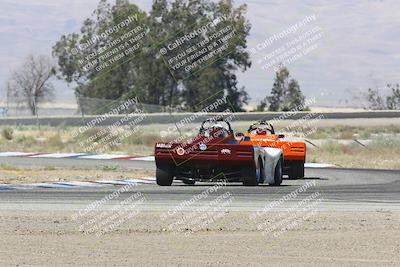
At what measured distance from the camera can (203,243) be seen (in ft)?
41.4

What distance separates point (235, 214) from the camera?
1611cm

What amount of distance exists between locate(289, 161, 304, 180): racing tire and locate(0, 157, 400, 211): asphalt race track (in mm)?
158

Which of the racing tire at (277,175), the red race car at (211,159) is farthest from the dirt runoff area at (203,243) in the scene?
the racing tire at (277,175)

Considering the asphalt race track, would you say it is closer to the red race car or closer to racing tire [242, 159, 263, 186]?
racing tire [242, 159, 263, 186]

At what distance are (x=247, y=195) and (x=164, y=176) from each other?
3036mm

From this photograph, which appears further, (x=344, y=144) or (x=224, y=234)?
(x=344, y=144)

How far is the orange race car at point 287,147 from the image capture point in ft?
82.1

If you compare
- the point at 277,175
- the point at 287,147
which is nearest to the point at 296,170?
the point at 287,147

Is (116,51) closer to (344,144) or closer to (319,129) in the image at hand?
(319,129)

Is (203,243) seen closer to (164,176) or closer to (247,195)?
(247,195)

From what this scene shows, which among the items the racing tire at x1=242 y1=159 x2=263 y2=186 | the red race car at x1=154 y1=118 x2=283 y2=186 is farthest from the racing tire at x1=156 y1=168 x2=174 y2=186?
the racing tire at x1=242 y1=159 x2=263 y2=186

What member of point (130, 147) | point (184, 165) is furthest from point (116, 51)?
point (184, 165)

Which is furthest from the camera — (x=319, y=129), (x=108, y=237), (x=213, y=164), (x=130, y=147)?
(x=319, y=129)

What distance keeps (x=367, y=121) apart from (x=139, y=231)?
2230 inches
